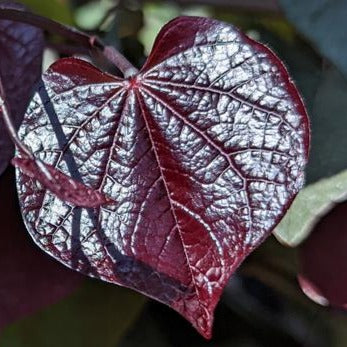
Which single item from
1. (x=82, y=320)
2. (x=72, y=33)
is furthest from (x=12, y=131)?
(x=82, y=320)

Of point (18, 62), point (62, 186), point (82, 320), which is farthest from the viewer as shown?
point (82, 320)

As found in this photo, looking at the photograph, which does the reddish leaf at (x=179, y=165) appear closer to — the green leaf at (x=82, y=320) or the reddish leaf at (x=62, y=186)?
the reddish leaf at (x=62, y=186)

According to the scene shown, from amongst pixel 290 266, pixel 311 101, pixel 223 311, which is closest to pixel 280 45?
pixel 311 101

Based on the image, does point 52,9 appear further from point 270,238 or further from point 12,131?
point 12,131

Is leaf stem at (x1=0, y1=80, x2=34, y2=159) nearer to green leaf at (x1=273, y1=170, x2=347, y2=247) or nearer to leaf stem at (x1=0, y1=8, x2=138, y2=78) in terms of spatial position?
leaf stem at (x1=0, y1=8, x2=138, y2=78)

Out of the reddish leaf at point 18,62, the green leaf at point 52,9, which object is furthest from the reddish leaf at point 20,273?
the green leaf at point 52,9

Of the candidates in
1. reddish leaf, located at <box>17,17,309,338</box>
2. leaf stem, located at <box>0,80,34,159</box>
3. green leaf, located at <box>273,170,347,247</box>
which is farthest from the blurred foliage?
leaf stem, located at <box>0,80,34,159</box>
